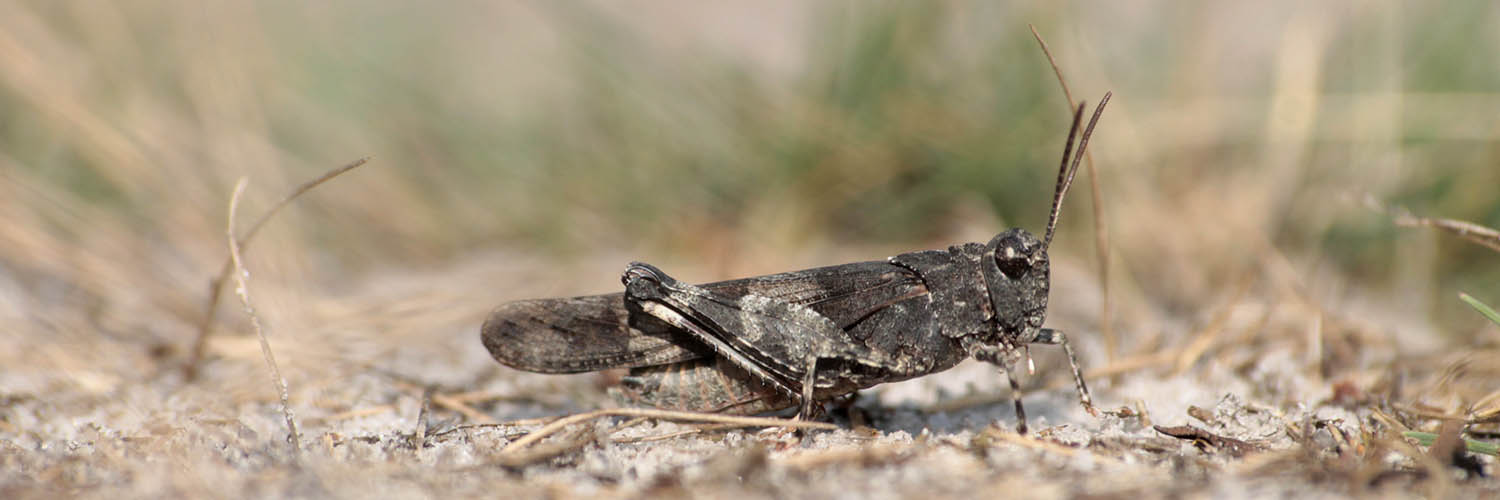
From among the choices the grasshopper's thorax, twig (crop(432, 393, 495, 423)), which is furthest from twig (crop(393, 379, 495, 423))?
the grasshopper's thorax

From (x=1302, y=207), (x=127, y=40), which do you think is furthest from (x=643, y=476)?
(x=127, y=40)

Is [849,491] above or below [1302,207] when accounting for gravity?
below

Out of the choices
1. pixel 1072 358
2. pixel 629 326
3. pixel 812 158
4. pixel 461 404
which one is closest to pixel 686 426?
pixel 629 326

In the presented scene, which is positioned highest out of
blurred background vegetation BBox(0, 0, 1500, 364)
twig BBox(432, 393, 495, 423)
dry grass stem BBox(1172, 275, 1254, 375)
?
blurred background vegetation BBox(0, 0, 1500, 364)

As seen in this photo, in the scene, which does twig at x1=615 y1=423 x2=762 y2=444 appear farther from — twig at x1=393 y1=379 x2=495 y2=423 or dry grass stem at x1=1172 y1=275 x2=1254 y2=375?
dry grass stem at x1=1172 y1=275 x2=1254 y2=375

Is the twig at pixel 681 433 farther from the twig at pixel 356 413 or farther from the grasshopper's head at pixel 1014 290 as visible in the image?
the twig at pixel 356 413

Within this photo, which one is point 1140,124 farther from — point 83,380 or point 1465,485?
point 83,380

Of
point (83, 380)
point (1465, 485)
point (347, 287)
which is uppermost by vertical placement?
point (347, 287)
